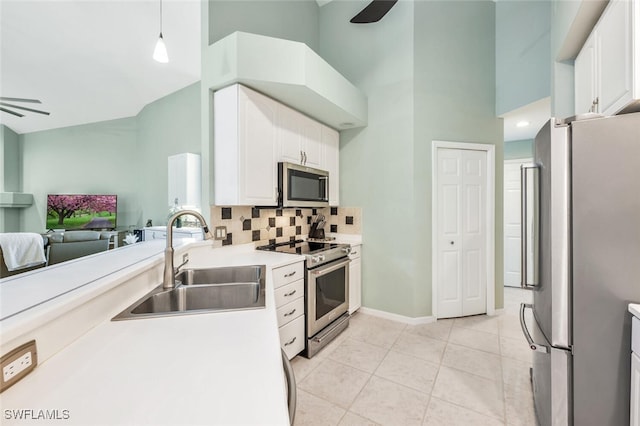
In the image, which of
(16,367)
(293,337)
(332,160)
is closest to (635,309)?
(293,337)

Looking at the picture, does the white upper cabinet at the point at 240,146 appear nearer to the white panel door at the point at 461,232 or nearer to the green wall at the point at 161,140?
the green wall at the point at 161,140

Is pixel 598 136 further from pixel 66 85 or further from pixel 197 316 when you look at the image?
pixel 66 85

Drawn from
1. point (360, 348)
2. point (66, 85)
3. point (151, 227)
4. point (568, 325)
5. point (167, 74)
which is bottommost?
point (360, 348)

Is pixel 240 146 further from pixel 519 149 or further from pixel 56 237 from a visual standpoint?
pixel 519 149

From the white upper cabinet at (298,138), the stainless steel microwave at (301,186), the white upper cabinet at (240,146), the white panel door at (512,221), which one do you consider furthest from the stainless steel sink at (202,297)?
the white panel door at (512,221)

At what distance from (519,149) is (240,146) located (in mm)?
4486

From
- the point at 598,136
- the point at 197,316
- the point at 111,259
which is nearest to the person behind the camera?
the point at 197,316

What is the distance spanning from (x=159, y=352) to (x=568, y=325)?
64.9 inches

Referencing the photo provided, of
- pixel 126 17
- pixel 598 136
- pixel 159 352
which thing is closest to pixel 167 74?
pixel 126 17

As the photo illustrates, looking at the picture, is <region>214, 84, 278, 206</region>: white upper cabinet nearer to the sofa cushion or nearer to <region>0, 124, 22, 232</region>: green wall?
the sofa cushion

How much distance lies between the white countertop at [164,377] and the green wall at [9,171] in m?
0.29

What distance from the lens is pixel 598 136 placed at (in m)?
1.12

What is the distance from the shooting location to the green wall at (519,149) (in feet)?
13.5

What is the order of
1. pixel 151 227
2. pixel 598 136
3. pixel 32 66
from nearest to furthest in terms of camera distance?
1. pixel 32 66
2. pixel 598 136
3. pixel 151 227
